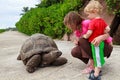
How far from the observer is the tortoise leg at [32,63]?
6703 millimetres

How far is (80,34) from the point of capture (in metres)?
6.15

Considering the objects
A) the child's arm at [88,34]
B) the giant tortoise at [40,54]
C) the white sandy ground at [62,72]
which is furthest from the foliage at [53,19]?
the child's arm at [88,34]

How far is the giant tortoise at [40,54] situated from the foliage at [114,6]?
12.0 ft

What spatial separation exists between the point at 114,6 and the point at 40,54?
418 centimetres

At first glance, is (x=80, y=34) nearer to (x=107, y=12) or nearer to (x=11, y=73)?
(x=11, y=73)

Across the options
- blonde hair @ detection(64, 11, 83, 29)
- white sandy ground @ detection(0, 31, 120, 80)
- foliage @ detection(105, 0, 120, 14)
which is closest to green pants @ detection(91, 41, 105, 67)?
white sandy ground @ detection(0, 31, 120, 80)

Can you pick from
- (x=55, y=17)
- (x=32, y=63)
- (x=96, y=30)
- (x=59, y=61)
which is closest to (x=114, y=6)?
(x=55, y=17)

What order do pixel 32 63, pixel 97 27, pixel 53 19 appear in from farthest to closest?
1. pixel 53 19
2. pixel 32 63
3. pixel 97 27

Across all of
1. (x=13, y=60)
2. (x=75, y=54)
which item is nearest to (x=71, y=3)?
(x=13, y=60)

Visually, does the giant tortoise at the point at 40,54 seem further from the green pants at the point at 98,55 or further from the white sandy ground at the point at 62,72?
the green pants at the point at 98,55

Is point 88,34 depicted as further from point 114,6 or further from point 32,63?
point 114,6

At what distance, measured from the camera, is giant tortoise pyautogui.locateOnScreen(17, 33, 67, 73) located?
6.73m

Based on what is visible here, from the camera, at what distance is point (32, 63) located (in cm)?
669

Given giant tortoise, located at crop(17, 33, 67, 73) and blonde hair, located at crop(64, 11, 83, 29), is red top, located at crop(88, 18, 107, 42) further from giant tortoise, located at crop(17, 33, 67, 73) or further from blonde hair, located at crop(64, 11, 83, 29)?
giant tortoise, located at crop(17, 33, 67, 73)
